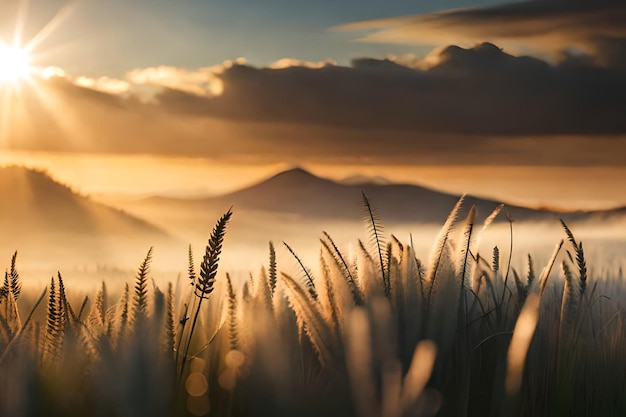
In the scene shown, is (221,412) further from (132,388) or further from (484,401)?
(484,401)

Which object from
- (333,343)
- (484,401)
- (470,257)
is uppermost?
(470,257)

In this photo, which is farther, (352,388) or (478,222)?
(478,222)

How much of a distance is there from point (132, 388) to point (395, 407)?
576 mm

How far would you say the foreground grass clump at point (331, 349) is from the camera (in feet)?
6.02

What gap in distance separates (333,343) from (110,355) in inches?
21.2

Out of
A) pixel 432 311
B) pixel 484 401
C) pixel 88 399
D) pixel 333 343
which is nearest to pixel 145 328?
pixel 88 399

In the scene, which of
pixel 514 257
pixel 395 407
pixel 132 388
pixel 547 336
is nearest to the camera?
pixel 395 407

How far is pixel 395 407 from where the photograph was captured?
5.45 feet

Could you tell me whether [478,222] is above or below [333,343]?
above

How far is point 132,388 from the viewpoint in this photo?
179 centimetres

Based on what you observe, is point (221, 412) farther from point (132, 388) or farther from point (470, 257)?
point (470, 257)

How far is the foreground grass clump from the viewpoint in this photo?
6.02ft

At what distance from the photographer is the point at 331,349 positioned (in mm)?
2051

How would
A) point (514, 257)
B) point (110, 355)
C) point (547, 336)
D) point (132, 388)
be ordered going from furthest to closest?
point (514, 257) < point (547, 336) < point (110, 355) < point (132, 388)
